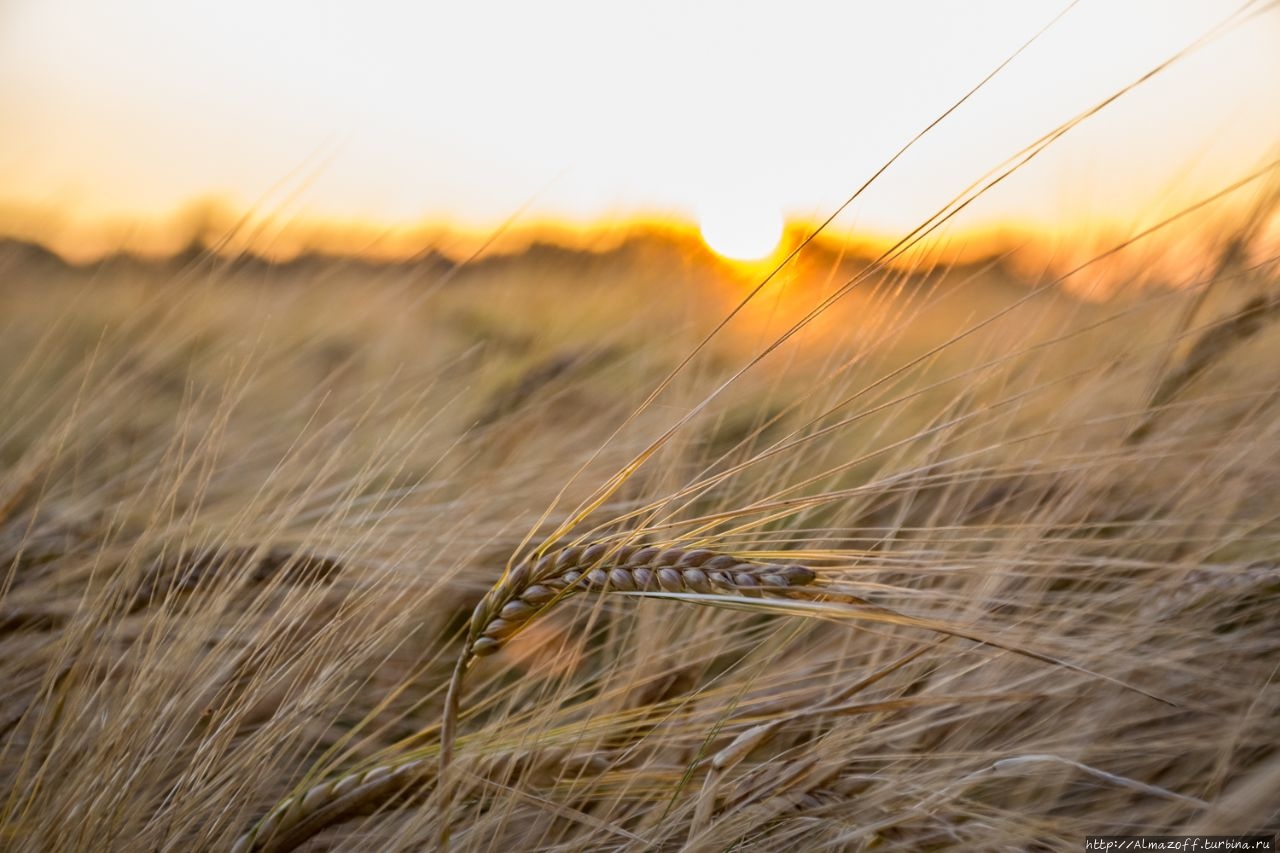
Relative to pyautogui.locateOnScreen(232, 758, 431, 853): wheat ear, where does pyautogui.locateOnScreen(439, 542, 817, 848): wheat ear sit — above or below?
above

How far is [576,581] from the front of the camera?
45 centimetres

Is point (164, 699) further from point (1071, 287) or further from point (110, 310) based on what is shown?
point (110, 310)

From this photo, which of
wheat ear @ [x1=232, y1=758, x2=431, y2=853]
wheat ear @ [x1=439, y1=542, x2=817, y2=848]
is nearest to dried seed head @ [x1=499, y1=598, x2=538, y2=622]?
wheat ear @ [x1=439, y1=542, x2=817, y2=848]

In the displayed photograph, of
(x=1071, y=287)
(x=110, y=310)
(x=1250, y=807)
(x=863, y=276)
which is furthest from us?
(x=110, y=310)

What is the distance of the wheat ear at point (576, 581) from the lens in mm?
435

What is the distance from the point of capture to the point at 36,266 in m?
1.06

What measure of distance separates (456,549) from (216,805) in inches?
11.4

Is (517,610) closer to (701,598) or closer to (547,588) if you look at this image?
(547,588)

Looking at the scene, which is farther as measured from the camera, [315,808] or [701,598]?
[315,808]

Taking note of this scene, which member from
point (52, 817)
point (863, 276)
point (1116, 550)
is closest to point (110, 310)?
point (52, 817)

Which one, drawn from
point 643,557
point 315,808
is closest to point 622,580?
point 643,557

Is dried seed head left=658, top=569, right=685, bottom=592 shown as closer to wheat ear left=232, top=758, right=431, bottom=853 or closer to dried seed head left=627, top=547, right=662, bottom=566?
dried seed head left=627, top=547, right=662, bottom=566

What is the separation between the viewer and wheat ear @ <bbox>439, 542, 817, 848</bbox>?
435 mm

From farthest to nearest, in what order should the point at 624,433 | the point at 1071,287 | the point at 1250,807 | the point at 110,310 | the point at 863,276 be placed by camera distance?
the point at 110,310 < the point at 624,433 < the point at 1071,287 < the point at 863,276 < the point at 1250,807
